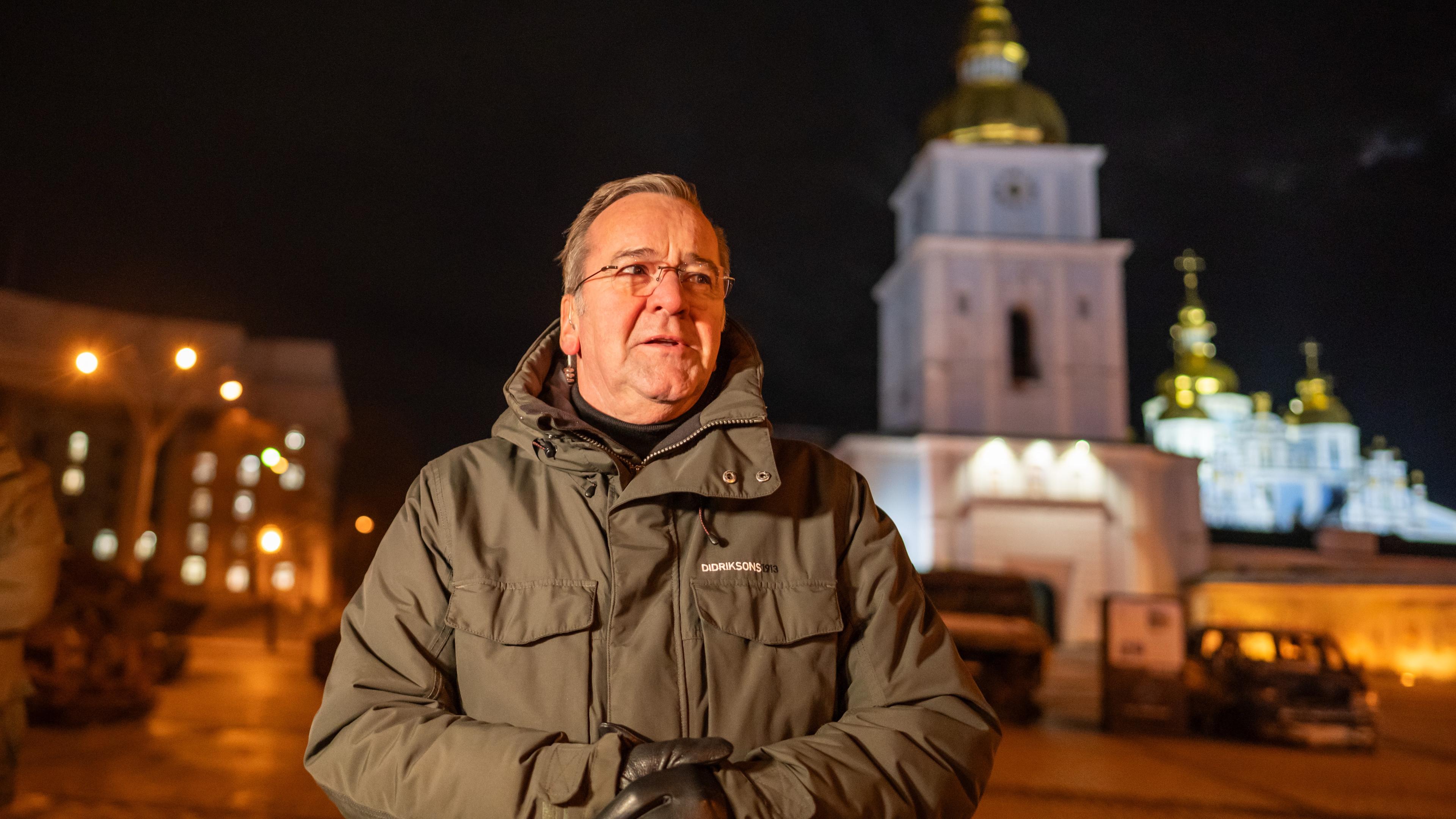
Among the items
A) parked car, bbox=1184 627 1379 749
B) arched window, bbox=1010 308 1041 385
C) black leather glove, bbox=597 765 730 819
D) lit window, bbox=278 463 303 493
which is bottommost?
parked car, bbox=1184 627 1379 749

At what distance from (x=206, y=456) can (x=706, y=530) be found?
5200 centimetres

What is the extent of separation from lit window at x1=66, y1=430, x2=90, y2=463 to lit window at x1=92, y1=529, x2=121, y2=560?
3647 millimetres

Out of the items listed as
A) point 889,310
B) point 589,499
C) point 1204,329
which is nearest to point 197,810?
point 589,499

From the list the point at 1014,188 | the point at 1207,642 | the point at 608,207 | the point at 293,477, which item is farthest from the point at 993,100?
the point at 608,207

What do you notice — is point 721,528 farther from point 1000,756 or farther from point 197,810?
point 1000,756

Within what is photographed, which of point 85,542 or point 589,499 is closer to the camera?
point 589,499

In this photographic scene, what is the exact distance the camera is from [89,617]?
1194 cm

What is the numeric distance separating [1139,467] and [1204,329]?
46.1 meters

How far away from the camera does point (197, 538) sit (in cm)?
4900

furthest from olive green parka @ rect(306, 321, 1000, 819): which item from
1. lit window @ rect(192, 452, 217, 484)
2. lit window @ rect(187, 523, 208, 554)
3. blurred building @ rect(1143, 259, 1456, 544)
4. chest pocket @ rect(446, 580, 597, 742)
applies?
blurred building @ rect(1143, 259, 1456, 544)

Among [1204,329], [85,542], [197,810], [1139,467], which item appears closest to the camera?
[197,810]

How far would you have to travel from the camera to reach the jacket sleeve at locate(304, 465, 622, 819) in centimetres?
204

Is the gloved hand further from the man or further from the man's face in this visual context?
the man

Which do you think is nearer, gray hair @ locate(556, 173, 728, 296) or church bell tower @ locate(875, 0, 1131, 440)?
gray hair @ locate(556, 173, 728, 296)
